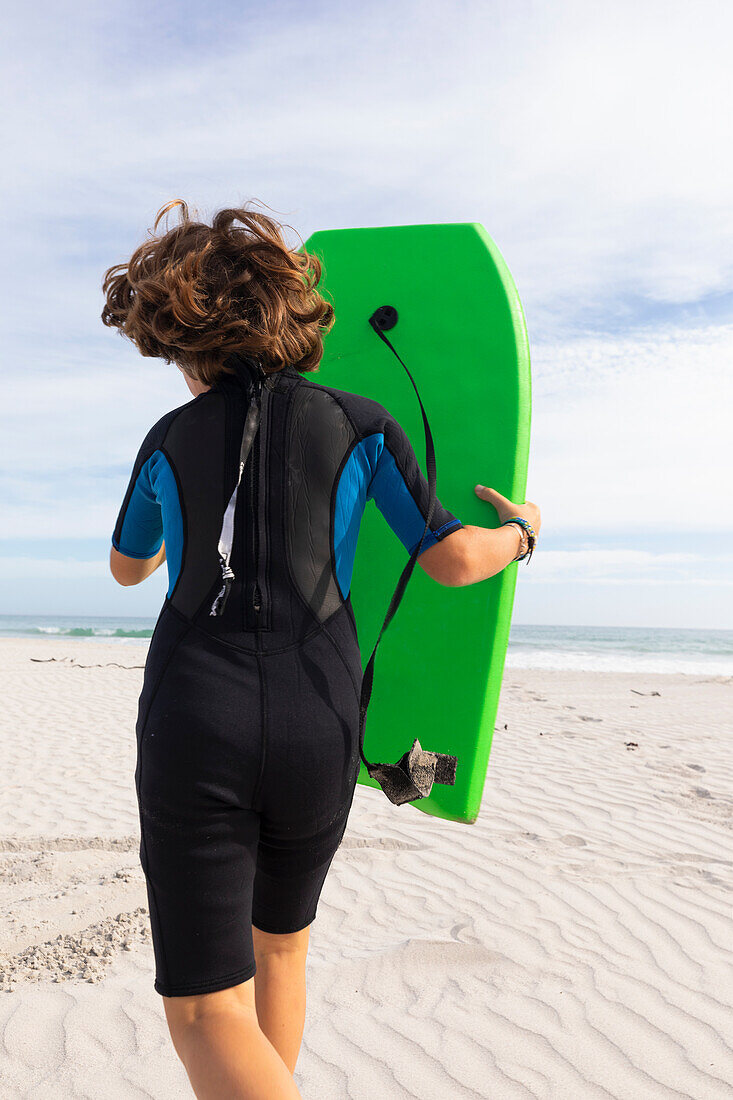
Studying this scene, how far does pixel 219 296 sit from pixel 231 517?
0.35 metres

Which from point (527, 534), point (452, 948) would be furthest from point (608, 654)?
point (527, 534)

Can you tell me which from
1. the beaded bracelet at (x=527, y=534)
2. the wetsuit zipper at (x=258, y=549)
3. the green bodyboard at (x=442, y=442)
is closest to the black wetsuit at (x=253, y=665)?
the wetsuit zipper at (x=258, y=549)

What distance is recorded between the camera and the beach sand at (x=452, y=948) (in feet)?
7.22

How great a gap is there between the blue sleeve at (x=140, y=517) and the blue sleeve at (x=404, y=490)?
41 cm

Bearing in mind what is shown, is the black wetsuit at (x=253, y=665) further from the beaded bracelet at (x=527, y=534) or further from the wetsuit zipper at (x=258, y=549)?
the beaded bracelet at (x=527, y=534)

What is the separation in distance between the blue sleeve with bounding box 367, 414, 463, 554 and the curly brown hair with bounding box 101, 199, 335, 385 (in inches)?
8.6

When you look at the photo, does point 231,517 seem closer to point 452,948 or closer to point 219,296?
point 219,296

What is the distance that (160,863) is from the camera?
3.88 feet

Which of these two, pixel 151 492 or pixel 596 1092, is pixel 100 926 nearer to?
pixel 596 1092

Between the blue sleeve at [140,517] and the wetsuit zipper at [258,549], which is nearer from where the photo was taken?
the wetsuit zipper at [258,549]

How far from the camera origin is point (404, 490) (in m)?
1.38

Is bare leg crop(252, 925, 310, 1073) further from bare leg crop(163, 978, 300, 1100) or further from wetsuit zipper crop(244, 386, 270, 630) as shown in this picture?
wetsuit zipper crop(244, 386, 270, 630)

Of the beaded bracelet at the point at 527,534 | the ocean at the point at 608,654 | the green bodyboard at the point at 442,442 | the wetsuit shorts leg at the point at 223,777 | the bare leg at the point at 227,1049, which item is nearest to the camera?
the bare leg at the point at 227,1049

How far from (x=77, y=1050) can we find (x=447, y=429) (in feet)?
6.94
